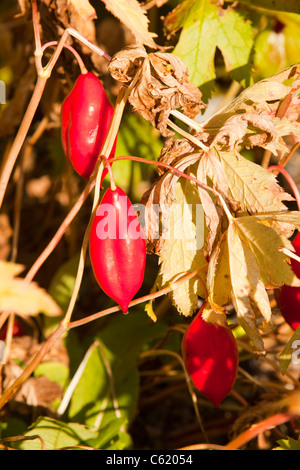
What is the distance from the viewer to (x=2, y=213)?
5.13 ft

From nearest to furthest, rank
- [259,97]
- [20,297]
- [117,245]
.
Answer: [20,297] → [117,245] → [259,97]

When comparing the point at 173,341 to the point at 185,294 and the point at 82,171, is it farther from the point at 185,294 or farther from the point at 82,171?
the point at 82,171

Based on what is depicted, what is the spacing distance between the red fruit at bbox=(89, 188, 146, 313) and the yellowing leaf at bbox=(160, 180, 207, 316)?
135 mm

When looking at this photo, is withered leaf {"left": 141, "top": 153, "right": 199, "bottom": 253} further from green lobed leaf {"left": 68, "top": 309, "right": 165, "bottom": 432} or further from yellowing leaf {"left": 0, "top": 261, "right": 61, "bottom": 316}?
green lobed leaf {"left": 68, "top": 309, "right": 165, "bottom": 432}

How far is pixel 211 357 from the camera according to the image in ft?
2.55

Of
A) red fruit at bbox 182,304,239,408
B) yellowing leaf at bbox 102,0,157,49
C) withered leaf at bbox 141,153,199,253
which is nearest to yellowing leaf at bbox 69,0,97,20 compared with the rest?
yellowing leaf at bbox 102,0,157,49

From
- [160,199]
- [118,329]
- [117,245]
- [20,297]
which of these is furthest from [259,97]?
[118,329]

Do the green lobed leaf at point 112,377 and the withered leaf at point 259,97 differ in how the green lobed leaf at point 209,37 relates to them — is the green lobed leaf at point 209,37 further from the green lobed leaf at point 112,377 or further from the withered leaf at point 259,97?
the green lobed leaf at point 112,377

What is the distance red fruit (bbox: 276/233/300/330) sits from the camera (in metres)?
0.78

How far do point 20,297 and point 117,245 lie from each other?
197 millimetres

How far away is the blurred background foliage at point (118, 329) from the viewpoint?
999 mm

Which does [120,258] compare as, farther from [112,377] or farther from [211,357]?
[112,377]

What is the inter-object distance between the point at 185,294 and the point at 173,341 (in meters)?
0.47
